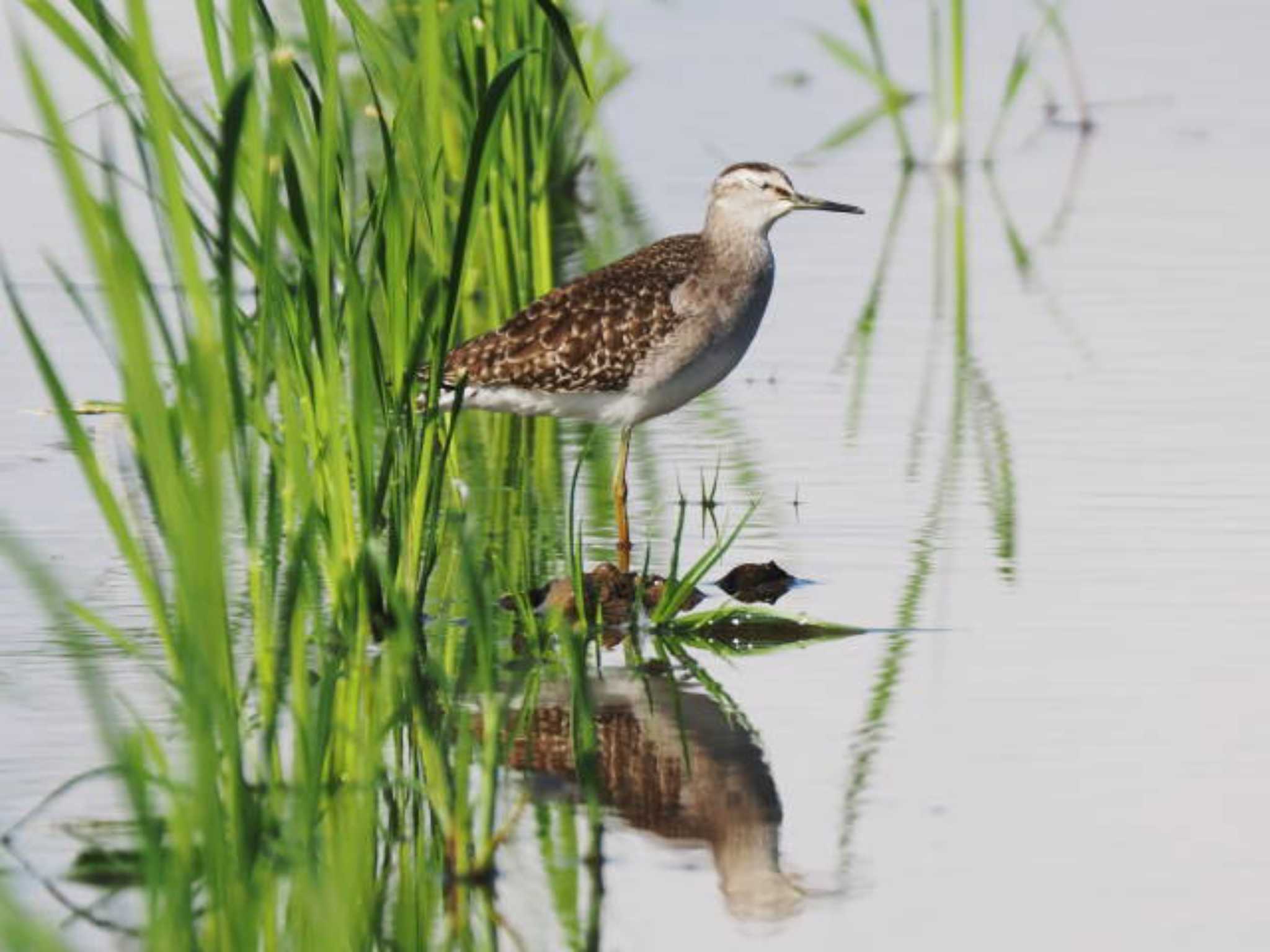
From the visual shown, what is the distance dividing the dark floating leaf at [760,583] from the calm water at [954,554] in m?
0.07

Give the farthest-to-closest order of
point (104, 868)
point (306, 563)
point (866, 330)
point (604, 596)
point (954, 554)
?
1. point (866, 330)
2. point (954, 554)
3. point (604, 596)
4. point (306, 563)
5. point (104, 868)

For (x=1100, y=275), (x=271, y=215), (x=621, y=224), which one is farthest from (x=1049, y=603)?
(x=621, y=224)

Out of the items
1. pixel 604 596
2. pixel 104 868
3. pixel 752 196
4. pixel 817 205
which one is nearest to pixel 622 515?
pixel 604 596

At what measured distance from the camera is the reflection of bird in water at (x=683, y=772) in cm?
642

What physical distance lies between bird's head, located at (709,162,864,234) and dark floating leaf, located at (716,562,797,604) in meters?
2.06

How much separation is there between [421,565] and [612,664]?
727 mm

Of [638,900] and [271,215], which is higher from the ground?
[271,215]

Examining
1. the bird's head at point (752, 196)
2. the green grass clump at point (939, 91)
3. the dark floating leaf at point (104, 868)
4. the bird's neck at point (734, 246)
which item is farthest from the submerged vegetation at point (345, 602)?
the green grass clump at point (939, 91)

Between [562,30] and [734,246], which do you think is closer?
[562,30]

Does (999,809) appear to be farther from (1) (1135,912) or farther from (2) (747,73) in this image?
(2) (747,73)

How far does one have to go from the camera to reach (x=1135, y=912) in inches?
241

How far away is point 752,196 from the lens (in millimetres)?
10789

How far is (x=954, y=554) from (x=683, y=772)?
221 centimetres

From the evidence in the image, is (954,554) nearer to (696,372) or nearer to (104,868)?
(696,372)
